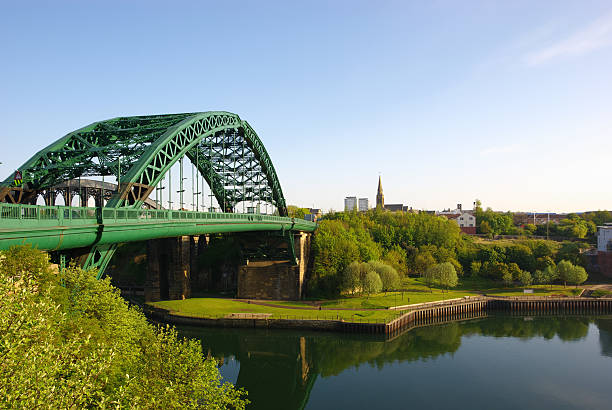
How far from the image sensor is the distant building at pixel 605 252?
8088cm

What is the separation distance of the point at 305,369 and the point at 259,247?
3207cm

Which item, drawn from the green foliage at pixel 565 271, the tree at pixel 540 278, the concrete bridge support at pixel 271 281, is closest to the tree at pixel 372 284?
the concrete bridge support at pixel 271 281

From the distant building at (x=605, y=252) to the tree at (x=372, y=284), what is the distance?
52.4 m

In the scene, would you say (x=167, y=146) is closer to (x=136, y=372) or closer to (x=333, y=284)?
(x=136, y=372)

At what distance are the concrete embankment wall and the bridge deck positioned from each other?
17.7 meters

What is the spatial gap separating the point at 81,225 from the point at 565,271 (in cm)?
7756

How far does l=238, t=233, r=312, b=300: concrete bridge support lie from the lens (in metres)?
65.2

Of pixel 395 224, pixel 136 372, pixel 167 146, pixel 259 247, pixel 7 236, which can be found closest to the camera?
pixel 7 236

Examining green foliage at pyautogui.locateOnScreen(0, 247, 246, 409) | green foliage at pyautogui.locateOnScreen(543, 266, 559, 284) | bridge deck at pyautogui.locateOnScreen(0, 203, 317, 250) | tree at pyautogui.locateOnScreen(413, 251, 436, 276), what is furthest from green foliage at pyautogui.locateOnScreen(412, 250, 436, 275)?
green foliage at pyautogui.locateOnScreen(0, 247, 246, 409)

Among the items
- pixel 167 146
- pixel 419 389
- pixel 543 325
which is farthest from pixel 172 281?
pixel 543 325

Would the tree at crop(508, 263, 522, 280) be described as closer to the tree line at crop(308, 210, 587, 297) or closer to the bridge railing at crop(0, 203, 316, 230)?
the tree line at crop(308, 210, 587, 297)

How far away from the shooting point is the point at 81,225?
21.8 m

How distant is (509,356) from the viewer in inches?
1642

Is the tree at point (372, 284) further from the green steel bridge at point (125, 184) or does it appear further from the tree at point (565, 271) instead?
the tree at point (565, 271)
